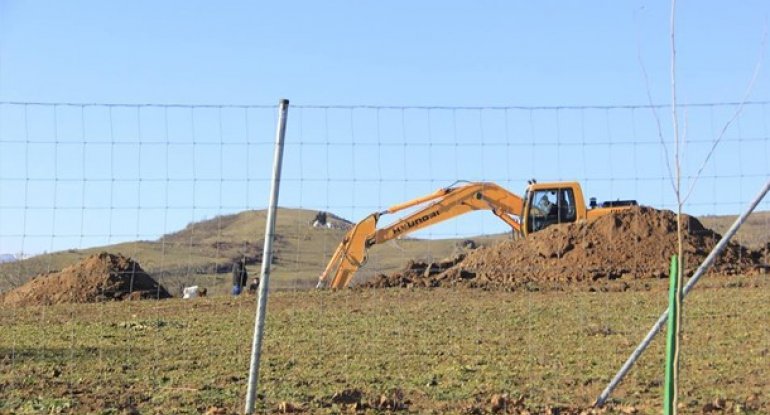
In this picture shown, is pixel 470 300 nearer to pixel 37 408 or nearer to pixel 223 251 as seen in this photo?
pixel 37 408

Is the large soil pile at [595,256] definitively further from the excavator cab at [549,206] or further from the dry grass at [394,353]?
the dry grass at [394,353]

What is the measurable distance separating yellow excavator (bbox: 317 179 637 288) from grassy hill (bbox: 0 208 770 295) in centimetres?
819

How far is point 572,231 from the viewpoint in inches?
1049

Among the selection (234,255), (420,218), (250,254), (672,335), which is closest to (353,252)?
(420,218)

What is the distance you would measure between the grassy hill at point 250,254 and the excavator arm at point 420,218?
26.8 feet

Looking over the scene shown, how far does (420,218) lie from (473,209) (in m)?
1.44

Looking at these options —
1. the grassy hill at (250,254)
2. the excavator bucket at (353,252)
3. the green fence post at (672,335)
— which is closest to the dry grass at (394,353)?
the green fence post at (672,335)

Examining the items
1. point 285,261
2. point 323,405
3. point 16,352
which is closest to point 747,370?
point 323,405

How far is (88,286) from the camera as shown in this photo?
27516 millimetres

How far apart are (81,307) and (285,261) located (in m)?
32.2

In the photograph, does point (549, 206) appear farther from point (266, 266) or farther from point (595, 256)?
point (266, 266)

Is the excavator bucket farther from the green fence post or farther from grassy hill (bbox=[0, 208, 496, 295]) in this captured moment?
the green fence post

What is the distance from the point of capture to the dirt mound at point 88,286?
27.2 metres

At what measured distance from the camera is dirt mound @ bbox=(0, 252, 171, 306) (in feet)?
89.1
